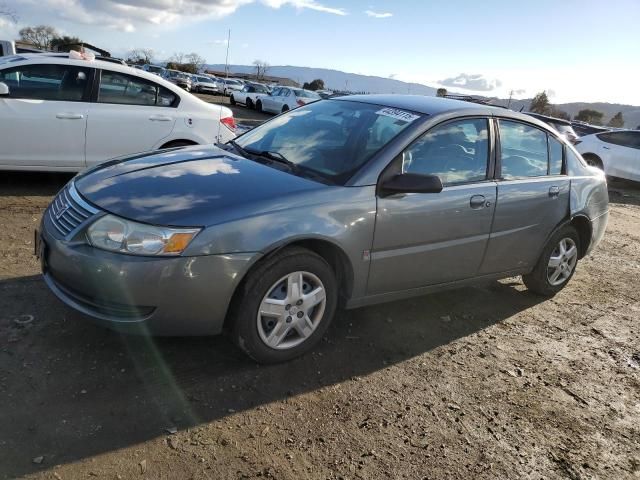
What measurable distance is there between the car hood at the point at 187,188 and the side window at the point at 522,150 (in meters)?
1.71

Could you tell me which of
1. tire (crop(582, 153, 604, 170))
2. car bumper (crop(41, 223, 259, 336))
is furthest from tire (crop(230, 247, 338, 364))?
tire (crop(582, 153, 604, 170))

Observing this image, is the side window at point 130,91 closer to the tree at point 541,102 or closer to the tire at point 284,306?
the tire at point 284,306

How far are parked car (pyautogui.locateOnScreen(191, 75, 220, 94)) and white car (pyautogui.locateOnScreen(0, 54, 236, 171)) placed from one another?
33.1 meters

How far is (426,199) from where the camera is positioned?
11.7ft

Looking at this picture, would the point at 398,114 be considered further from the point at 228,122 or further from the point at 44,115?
the point at 44,115

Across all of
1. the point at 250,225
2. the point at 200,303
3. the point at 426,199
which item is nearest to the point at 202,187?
the point at 250,225

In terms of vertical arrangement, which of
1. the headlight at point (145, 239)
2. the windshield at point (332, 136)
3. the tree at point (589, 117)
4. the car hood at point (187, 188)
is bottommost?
the headlight at point (145, 239)

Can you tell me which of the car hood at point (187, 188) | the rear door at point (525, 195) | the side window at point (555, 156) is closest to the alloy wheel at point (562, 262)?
the rear door at point (525, 195)

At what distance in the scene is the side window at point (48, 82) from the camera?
5.77m

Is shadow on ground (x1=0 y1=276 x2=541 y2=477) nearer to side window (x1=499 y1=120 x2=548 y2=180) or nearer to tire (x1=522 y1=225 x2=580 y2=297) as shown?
tire (x1=522 y1=225 x2=580 y2=297)

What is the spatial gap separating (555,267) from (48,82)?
18.3 ft

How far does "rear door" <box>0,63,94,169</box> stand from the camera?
5758 mm

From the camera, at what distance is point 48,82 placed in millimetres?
5934

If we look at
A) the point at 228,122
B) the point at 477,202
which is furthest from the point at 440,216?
the point at 228,122
